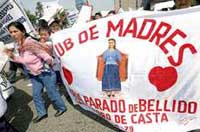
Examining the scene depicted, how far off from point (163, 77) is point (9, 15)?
5.32m

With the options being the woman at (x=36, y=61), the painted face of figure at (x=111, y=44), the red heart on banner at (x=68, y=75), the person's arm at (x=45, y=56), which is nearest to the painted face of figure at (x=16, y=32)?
the woman at (x=36, y=61)

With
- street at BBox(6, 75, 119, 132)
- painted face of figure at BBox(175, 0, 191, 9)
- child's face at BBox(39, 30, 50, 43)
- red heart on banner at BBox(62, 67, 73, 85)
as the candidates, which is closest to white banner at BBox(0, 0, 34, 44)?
child's face at BBox(39, 30, 50, 43)

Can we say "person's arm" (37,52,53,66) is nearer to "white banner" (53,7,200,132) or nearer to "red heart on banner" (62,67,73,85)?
"red heart on banner" (62,67,73,85)

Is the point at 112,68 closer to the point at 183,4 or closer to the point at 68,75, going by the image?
the point at 68,75

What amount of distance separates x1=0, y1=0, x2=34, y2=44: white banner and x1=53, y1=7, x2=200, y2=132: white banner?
4026 mm

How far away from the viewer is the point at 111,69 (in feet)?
16.5

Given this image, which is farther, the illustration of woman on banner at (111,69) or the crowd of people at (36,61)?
the crowd of people at (36,61)

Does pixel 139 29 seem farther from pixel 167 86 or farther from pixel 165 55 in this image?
pixel 167 86

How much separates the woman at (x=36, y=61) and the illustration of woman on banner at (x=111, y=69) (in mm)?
1298

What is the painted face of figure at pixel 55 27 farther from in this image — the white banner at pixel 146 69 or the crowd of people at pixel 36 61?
the white banner at pixel 146 69

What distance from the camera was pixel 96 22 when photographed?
205 inches

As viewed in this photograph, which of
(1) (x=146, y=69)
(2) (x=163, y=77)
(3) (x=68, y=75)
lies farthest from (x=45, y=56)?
(2) (x=163, y=77)

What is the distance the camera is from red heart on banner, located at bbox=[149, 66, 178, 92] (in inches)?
188

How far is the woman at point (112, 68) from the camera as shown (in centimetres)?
499
